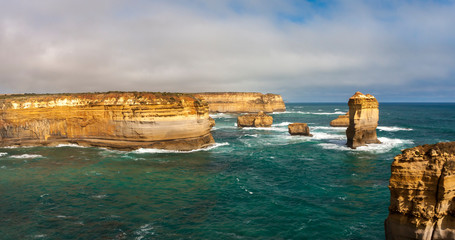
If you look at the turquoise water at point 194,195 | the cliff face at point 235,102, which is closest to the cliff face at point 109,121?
the turquoise water at point 194,195

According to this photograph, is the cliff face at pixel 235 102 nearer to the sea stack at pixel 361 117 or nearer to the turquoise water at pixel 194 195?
the sea stack at pixel 361 117

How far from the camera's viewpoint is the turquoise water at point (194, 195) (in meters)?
14.1

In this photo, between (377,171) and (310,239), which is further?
(377,171)

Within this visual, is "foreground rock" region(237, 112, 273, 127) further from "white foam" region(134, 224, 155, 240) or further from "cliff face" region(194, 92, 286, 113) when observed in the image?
"cliff face" region(194, 92, 286, 113)

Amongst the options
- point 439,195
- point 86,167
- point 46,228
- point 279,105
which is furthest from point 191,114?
point 279,105

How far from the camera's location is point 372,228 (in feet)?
45.9

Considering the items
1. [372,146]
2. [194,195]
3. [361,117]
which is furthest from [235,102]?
[194,195]

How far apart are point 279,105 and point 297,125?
10738cm

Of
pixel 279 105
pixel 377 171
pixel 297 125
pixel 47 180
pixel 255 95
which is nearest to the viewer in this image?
pixel 47 180

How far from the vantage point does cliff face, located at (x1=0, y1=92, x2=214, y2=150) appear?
115 ft

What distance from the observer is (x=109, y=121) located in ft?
120

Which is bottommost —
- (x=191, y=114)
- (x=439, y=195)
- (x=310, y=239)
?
(x=310, y=239)

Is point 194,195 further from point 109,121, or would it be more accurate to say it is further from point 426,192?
point 109,121

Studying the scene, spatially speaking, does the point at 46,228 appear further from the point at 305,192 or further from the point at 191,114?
the point at 191,114
